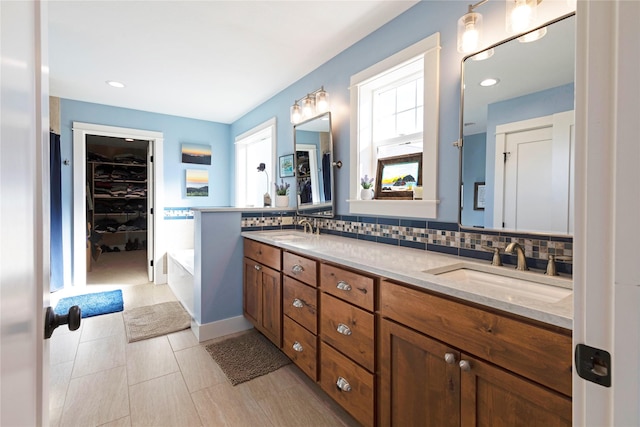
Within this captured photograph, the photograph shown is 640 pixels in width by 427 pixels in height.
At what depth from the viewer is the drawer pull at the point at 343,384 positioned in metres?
1.49

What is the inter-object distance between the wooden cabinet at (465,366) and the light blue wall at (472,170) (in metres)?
0.65

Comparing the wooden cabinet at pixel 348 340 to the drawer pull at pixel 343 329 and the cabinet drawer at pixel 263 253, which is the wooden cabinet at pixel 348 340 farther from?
the cabinet drawer at pixel 263 253

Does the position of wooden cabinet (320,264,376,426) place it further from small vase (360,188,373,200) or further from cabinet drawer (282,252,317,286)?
small vase (360,188,373,200)

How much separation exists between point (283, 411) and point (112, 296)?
2.95m

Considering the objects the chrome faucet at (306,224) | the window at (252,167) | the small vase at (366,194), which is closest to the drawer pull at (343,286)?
the small vase at (366,194)

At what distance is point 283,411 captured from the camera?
5.49 feet

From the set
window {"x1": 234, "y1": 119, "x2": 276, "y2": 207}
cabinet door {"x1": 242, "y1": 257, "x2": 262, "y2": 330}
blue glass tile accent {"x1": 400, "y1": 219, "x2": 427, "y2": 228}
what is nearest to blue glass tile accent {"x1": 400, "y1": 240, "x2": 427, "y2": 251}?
blue glass tile accent {"x1": 400, "y1": 219, "x2": 427, "y2": 228}

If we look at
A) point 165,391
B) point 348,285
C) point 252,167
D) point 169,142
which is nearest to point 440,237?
point 348,285

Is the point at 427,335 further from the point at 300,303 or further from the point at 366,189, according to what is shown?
the point at 366,189

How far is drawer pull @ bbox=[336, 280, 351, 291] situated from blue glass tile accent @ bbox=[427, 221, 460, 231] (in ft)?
2.23

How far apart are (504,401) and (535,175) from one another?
3.14ft

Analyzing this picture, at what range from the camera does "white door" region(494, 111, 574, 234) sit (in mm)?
1229

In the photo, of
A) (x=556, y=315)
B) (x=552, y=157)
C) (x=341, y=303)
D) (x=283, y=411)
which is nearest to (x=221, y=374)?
(x=283, y=411)

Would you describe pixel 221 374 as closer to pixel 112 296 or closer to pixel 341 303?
pixel 341 303
